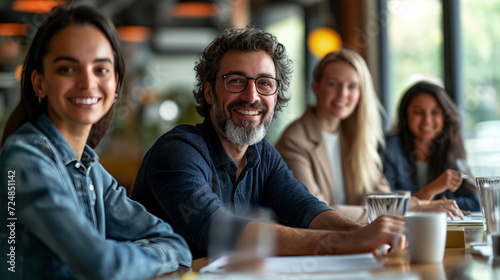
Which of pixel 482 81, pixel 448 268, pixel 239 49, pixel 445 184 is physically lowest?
pixel 448 268

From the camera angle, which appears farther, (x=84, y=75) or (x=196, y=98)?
(x=196, y=98)

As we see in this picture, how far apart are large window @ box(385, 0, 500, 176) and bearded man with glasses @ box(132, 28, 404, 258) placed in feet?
8.11

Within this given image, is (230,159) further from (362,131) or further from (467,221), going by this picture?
(362,131)

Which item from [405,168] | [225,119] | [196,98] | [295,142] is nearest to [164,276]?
[225,119]

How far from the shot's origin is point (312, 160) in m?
2.82

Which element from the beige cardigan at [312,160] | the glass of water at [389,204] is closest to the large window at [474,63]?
the beige cardigan at [312,160]

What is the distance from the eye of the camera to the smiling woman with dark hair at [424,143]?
120 inches

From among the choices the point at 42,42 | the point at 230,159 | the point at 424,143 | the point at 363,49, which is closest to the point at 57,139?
the point at 42,42

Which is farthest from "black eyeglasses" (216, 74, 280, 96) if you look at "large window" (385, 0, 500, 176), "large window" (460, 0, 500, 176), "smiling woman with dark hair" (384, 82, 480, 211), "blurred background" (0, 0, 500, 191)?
"large window" (460, 0, 500, 176)

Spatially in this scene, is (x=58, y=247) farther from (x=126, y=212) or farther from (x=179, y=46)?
(x=179, y=46)

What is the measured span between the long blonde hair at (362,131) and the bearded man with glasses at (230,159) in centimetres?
88

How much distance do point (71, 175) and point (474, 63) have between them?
12.9 ft

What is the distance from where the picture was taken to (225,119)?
189cm

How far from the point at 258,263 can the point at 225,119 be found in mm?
1037
